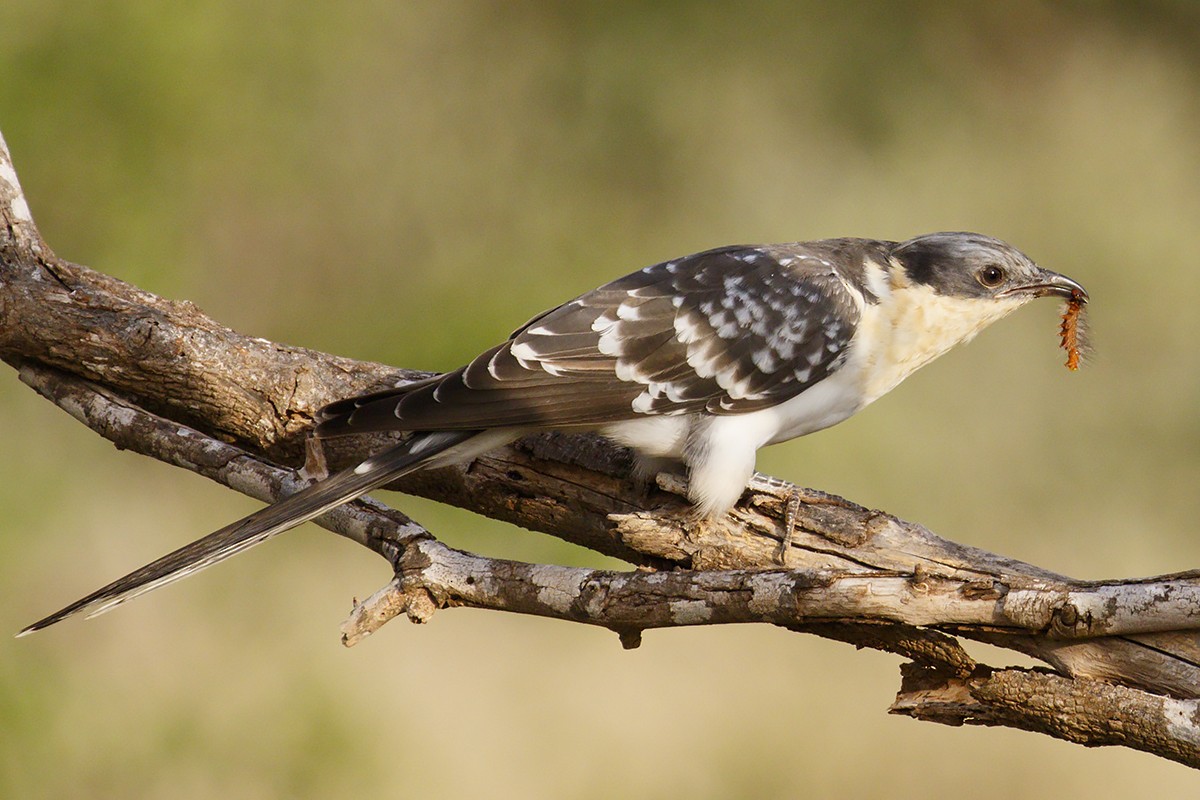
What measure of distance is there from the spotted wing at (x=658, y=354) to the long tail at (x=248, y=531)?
123 millimetres

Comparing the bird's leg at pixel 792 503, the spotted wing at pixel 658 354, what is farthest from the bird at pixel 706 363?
the bird's leg at pixel 792 503

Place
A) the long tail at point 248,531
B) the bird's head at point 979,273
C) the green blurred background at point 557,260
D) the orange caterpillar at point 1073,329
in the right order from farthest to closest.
→ the green blurred background at point 557,260
the orange caterpillar at point 1073,329
the bird's head at point 979,273
the long tail at point 248,531

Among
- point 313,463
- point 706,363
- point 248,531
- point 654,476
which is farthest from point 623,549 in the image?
point 248,531

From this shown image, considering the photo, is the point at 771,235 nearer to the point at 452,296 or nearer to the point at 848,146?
the point at 848,146

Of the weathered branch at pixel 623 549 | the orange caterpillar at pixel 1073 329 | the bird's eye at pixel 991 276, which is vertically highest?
the bird's eye at pixel 991 276

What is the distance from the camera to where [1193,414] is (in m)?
6.53

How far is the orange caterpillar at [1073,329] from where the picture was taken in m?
3.38

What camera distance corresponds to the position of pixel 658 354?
2930 mm

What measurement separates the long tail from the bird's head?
156 centimetres

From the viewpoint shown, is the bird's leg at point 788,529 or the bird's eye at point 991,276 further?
the bird's eye at point 991,276

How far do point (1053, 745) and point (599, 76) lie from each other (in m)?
4.62

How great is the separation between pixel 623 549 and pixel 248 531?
3.03ft

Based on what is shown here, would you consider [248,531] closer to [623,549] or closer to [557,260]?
[623,549]

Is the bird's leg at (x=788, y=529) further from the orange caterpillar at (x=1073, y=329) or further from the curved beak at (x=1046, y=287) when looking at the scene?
the orange caterpillar at (x=1073, y=329)
